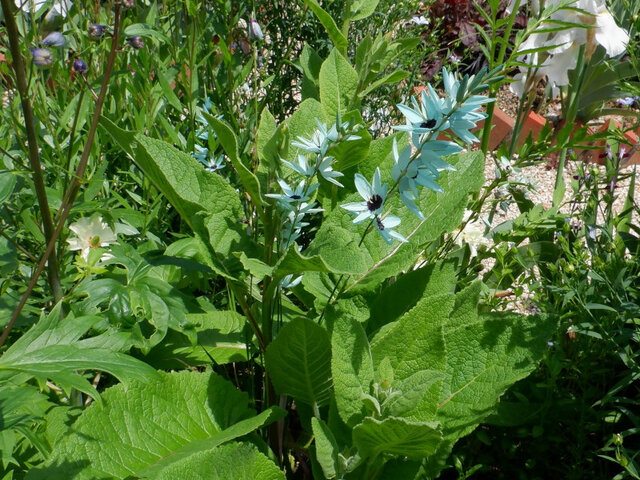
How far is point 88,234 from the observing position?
133cm

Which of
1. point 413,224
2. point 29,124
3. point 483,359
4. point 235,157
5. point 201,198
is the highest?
point 29,124

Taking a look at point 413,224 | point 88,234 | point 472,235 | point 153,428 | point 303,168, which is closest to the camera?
point 303,168

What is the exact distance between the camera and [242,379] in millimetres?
1736

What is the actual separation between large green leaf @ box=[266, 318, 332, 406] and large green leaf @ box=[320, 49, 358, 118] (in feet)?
1.76

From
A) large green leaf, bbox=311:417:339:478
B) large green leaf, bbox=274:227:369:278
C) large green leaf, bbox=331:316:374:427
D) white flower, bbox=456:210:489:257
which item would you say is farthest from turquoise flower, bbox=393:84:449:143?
white flower, bbox=456:210:489:257

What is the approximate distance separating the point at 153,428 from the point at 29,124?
0.57 m

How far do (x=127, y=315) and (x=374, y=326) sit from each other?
59 cm

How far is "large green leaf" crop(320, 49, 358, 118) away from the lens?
4.92 ft

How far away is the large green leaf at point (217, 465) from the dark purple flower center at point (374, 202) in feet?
1.37

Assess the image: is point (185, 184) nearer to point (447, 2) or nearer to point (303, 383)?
point (303, 383)

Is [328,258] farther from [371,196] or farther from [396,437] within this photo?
[396,437]

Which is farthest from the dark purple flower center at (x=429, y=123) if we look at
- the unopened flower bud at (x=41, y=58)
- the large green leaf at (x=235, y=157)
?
the unopened flower bud at (x=41, y=58)

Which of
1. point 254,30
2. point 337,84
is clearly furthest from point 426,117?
point 254,30

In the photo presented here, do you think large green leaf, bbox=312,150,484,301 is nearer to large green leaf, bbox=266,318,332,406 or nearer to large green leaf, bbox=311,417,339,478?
large green leaf, bbox=266,318,332,406
